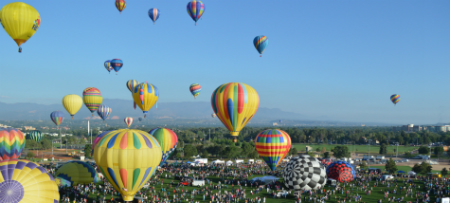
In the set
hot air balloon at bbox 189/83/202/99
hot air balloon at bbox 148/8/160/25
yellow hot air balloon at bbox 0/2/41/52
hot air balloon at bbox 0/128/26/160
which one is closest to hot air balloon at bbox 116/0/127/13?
hot air balloon at bbox 148/8/160/25

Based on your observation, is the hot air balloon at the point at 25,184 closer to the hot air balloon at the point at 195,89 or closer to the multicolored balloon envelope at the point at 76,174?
the multicolored balloon envelope at the point at 76,174

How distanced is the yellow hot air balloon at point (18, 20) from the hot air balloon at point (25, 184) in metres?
11.5

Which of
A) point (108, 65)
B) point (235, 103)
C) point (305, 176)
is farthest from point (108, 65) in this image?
point (305, 176)

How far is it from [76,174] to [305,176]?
1624 centimetres

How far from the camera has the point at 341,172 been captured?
29422 mm

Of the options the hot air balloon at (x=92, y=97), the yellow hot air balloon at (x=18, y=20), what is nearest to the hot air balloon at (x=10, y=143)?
the yellow hot air balloon at (x=18, y=20)

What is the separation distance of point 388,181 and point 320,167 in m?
10.0

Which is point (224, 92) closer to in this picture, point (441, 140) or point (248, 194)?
point (248, 194)

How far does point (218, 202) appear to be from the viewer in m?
22.9

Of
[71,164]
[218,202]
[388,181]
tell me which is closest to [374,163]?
[388,181]

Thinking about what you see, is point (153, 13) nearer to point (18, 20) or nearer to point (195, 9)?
point (195, 9)

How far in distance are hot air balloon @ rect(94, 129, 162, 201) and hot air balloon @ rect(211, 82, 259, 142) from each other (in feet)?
29.8

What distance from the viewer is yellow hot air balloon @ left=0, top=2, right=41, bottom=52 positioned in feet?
82.6

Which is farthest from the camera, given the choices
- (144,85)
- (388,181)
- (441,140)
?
(441,140)
